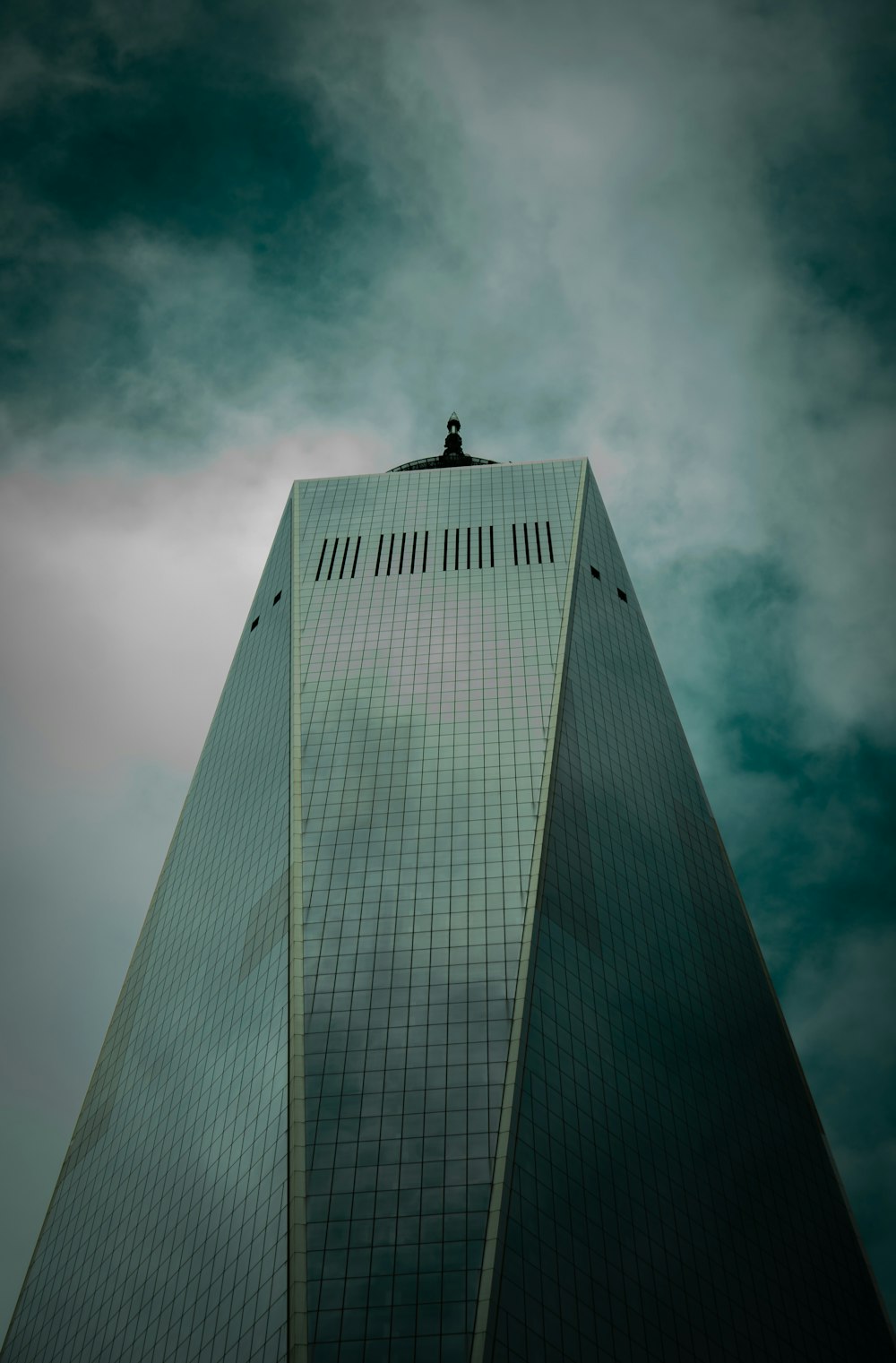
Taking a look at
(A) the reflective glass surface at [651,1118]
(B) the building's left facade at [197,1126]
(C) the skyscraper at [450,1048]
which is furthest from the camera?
(B) the building's left facade at [197,1126]

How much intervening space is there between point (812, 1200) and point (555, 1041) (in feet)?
50.3

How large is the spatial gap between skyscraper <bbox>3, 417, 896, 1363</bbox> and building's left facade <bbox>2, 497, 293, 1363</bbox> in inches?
7.9

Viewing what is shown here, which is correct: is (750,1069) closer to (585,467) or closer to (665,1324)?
(665,1324)

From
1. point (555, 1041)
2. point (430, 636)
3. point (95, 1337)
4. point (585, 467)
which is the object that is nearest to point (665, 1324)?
point (555, 1041)

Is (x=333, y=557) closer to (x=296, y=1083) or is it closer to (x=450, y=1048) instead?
(x=450, y=1048)

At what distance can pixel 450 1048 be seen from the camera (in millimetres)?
42875

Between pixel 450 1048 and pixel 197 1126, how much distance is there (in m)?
12.1

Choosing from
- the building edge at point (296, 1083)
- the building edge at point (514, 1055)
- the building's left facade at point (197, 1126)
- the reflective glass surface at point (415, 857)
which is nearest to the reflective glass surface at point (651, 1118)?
the building edge at point (514, 1055)

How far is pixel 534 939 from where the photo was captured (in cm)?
4662

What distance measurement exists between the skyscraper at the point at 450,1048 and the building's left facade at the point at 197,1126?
20 centimetres

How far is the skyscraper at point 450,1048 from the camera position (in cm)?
3750

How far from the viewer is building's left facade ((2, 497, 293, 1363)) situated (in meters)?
39.2

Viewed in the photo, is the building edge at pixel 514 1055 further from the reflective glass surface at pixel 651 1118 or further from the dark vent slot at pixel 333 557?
the dark vent slot at pixel 333 557

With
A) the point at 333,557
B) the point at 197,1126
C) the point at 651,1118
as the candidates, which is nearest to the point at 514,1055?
the point at 651,1118
